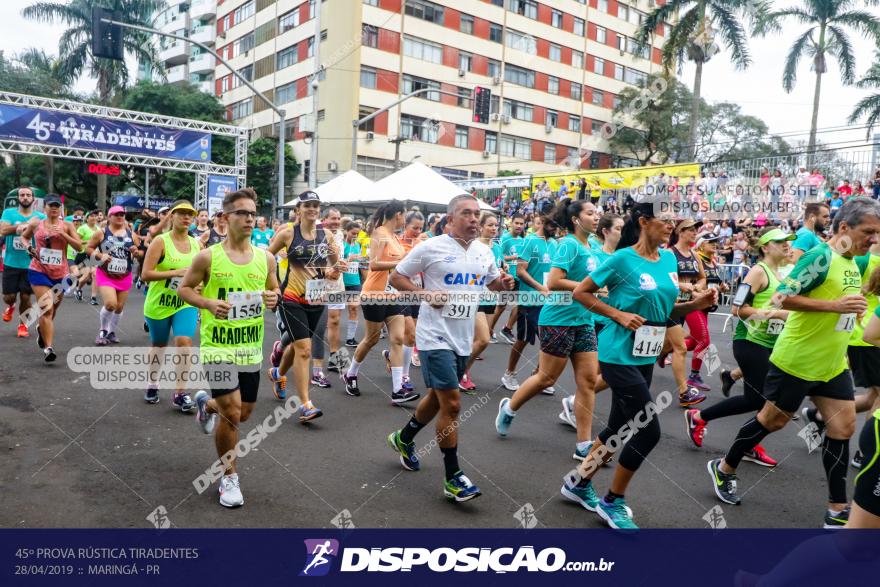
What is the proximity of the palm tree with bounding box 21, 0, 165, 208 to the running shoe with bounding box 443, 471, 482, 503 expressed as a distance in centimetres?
3821

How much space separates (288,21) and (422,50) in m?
9.79

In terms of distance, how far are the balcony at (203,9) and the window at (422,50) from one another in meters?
23.6

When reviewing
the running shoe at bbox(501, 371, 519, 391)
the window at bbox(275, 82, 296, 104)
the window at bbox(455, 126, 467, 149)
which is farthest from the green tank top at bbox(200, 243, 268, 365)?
the window at bbox(275, 82, 296, 104)

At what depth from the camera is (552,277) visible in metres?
5.24

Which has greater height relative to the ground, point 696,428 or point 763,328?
point 763,328

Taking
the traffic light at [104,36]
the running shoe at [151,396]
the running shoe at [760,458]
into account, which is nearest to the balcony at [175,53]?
the traffic light at [104,36]

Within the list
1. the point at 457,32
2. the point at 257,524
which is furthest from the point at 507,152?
the point at 257,524

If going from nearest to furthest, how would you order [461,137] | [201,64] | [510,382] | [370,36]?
[510,382]
[370,36]
[461,137]
[201,64]

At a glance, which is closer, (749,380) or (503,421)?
(749,380)

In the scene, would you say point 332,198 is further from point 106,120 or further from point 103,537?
point 103,537

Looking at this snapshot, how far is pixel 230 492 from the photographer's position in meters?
4.21

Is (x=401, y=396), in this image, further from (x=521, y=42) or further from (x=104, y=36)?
(x=521, y=42)

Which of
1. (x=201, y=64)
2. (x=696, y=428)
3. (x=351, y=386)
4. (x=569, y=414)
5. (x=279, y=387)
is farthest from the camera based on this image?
(x=201, y=64)

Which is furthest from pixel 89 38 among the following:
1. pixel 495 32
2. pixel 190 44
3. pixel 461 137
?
pixel 190 44
